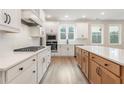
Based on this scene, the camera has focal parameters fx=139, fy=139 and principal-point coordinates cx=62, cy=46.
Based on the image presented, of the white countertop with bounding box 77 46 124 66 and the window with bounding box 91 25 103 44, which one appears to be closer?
the white countertop with bounding box 77 46 124 66

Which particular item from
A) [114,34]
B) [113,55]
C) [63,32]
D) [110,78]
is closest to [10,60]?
[110,78]

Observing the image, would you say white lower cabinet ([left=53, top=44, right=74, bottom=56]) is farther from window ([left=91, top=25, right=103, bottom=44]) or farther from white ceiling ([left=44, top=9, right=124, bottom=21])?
white ceiling ([left=44, top=9, right=124, bottom=21])

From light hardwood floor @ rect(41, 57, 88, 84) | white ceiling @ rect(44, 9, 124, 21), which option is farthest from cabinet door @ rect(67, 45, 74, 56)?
light hardwood floor @ rect(41, 57, 88, 84)

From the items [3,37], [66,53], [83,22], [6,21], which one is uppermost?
[83,22]

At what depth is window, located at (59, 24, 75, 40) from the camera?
957cm

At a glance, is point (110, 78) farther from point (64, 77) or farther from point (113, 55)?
point (64, 77)

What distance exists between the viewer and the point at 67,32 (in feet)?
31.5
